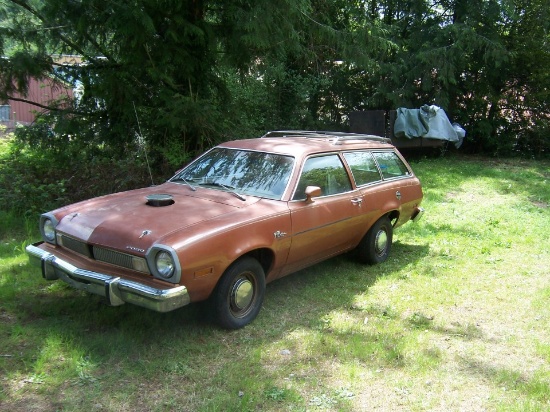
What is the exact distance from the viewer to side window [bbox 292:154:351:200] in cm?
545

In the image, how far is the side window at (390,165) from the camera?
268 inches

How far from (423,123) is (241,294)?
37.9 feet

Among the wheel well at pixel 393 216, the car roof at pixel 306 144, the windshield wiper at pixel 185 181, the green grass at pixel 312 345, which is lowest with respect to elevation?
the green grass at pixel 312 345

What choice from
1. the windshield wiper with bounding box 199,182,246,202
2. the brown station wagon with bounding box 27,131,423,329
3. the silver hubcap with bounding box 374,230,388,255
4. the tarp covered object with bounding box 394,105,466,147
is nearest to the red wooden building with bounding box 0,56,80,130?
the brown station wagon with bounding box 27,131,423,329

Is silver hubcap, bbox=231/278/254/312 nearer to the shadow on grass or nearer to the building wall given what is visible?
the shadow on grass

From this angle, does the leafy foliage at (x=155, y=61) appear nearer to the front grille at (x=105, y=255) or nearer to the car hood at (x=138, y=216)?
the car hood at (x=138, y=216)

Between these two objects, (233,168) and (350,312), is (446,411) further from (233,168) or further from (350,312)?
(233,168)

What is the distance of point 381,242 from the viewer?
263 inches

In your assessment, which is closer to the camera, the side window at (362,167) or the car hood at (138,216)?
the car hood at (138,216)

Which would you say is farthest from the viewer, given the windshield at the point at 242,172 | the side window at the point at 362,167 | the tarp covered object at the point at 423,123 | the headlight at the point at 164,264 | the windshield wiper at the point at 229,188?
the tarp covered object at the point at 423,123

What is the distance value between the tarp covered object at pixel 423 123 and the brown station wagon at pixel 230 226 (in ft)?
27.4

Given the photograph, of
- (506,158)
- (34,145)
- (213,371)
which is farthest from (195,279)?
(506,158)

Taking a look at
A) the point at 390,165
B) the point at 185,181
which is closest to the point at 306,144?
the point at 185,181

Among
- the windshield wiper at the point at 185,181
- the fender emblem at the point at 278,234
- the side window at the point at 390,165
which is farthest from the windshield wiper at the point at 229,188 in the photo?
the side window at the point at 390,165
